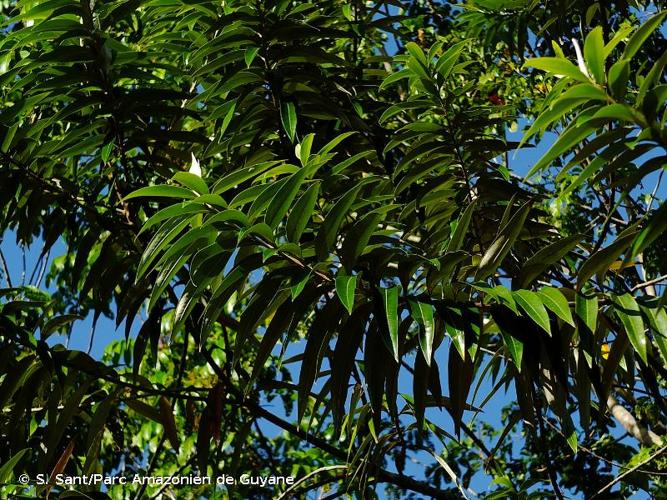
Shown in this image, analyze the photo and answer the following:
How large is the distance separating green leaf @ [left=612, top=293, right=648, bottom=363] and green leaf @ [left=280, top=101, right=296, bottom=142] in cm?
89

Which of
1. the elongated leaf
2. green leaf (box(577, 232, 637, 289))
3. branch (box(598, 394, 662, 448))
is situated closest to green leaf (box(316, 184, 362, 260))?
green leaf (box(577, 232, 637, 289))

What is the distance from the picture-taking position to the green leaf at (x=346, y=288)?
64.5 inches

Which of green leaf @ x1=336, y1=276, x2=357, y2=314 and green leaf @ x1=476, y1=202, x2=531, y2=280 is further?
green leaf @ x1=476, y1=202, x2=531, y2=280

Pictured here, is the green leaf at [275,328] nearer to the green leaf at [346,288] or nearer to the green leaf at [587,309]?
the green leaf at [346,288]

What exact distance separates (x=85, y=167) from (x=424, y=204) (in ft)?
2.94

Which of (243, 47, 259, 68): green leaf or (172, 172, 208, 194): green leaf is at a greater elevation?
(243, 47, 259, 68): green leaf

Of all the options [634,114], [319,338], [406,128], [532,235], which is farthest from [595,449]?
[634,114]

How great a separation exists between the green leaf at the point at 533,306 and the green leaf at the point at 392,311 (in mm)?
203

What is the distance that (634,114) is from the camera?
147cm

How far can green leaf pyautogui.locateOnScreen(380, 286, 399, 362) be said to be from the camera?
1.67 m

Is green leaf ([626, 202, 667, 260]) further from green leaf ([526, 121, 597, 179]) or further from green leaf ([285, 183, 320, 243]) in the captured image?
green leaf ([285, 183, 320, 243])

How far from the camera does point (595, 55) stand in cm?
150

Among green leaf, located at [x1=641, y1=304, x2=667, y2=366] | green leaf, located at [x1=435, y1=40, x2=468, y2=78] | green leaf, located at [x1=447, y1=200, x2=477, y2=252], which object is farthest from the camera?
green leaf, located at [x1=435, y1=40, x2=468, y2=78]

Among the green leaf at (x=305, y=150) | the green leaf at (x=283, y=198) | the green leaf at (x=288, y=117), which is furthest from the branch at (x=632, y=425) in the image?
the green leaf at (x=283, y=198)
